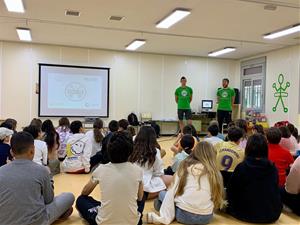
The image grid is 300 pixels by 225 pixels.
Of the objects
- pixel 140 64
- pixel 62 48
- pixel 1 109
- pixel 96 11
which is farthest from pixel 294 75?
pixel 1 109

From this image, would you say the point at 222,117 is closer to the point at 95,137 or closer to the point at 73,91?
the point at 73,91

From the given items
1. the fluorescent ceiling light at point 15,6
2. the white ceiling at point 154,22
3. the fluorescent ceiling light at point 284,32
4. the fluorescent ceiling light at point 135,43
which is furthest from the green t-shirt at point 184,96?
the fluorescent ceiling light at point 15,6

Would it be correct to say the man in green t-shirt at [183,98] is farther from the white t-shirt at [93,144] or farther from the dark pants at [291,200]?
the dark pants at [291,200]

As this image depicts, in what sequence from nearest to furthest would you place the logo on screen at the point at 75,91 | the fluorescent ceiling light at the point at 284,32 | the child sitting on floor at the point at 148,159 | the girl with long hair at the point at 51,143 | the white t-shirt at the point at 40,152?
the child sitting on floor at the point at 148,159
the white t-shirt at the point at 40,152
the girl with long hair at the point at 51,143
the fluorescent ceiling light at the point at 284,32
the logo on screen at the point at 75,91

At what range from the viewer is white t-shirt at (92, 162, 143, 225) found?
92.0 inches

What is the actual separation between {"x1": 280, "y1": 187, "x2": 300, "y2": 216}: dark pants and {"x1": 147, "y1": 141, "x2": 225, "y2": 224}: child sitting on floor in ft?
2.71

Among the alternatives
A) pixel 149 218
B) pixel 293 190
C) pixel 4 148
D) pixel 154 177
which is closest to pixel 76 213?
pixel 149 218

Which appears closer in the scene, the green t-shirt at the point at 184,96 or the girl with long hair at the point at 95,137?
the girl with long hair at the point at 95,137

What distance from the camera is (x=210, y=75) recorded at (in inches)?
461

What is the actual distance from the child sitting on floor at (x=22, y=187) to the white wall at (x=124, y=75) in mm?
8046

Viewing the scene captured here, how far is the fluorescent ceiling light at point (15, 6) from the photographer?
5680 millimetres

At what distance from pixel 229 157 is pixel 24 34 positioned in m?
6.89

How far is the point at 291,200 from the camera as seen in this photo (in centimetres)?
321

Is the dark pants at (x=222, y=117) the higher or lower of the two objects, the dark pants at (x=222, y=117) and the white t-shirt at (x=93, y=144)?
the higher
